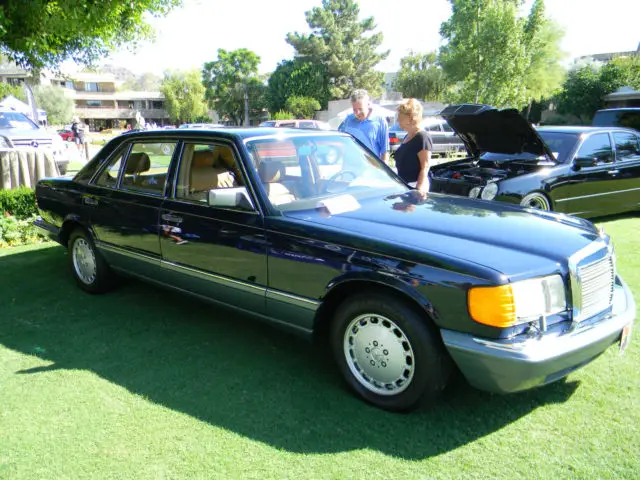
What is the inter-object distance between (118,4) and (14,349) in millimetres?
5442

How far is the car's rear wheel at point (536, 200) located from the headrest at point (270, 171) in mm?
4316

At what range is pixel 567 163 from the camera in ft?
23.9

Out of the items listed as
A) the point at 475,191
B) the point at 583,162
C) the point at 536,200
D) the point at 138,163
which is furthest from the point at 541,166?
the point at 138,163

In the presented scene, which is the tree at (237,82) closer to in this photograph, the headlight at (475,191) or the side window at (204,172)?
the headlight at (475,191)

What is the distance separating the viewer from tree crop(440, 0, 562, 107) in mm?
26870

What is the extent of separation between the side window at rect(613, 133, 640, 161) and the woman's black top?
14.5ft

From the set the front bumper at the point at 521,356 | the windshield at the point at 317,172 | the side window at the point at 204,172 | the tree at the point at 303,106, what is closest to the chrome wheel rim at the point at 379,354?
the front bumper at the point at 521,356

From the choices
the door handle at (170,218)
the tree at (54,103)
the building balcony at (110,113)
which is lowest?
the door handle at (170,218)

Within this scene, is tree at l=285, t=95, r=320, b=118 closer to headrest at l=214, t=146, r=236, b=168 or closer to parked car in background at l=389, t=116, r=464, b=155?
parked car in background at l=389, t=116, r=464, b=155

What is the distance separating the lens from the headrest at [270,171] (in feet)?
11.6

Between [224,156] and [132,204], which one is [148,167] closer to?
[132,204]

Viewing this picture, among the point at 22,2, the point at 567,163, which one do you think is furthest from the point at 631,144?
the point at 22,2

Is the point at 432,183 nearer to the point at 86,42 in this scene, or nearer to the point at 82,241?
the point at 82,241

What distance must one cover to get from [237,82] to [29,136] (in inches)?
2495
